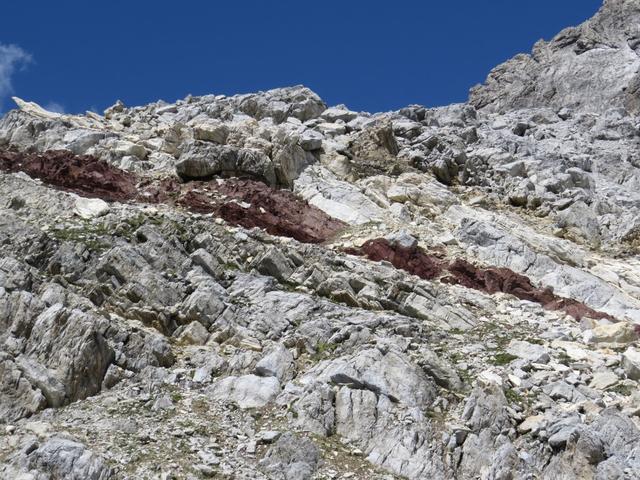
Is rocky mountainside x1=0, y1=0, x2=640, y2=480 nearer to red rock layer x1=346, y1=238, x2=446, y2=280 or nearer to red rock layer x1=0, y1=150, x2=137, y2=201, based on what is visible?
red rock layer x1=346, y1=238, x2=446, y2=280

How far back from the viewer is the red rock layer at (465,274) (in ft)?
98.2

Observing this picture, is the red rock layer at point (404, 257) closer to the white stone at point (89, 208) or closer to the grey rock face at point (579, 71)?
the white stone at point (89, 208)

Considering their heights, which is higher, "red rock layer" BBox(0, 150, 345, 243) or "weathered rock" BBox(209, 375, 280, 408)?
"red rock layer" BBox(0, 150, 345, 243)

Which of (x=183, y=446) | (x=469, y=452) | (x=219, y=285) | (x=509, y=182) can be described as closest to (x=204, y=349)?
(x=219, y=285)

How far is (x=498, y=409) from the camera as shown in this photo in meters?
18.1

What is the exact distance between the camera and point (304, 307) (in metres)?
23.6

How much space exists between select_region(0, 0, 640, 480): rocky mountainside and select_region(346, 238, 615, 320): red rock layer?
0.38 ft

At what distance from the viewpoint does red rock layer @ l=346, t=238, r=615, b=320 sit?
1179 inches

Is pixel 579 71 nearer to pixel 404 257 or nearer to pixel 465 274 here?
pixel 465 274

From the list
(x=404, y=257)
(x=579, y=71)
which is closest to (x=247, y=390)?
(x=404, y=257)

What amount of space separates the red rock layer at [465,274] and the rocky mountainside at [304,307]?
0.38ft

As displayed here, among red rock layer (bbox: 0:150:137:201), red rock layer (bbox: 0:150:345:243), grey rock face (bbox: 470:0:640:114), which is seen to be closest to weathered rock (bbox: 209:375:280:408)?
red rock layer (bbox: 0:150:345:243)

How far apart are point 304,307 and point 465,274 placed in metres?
10.2

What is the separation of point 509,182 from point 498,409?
31.2 metres
